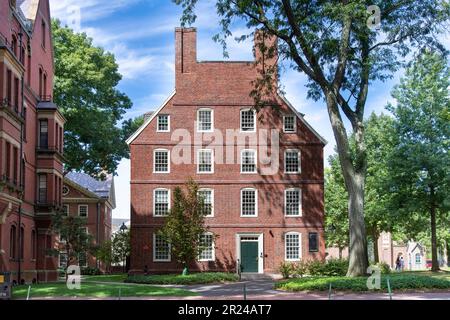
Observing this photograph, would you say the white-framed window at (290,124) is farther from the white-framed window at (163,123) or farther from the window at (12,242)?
the window at (12,242)

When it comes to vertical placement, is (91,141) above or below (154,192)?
above

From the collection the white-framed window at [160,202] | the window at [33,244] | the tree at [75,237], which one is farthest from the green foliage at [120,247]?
the tree at [75,237]

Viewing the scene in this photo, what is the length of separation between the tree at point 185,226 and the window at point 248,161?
4.89 meters

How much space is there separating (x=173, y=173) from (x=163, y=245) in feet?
15.6

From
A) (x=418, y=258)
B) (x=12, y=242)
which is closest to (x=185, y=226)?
(x=12, y=242)

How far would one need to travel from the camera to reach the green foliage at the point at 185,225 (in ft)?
121

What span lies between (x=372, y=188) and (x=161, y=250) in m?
17.1

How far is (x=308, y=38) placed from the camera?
1048 inches

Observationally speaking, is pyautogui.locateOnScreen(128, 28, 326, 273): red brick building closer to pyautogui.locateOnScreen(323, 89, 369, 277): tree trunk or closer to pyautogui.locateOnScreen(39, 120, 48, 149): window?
pyautogui.locateOnScreen(39, 120, 48, 149): window

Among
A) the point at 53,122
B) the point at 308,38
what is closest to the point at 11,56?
the point at 53,122

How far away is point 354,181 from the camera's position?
26.9m

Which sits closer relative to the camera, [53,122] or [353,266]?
[353,266]
